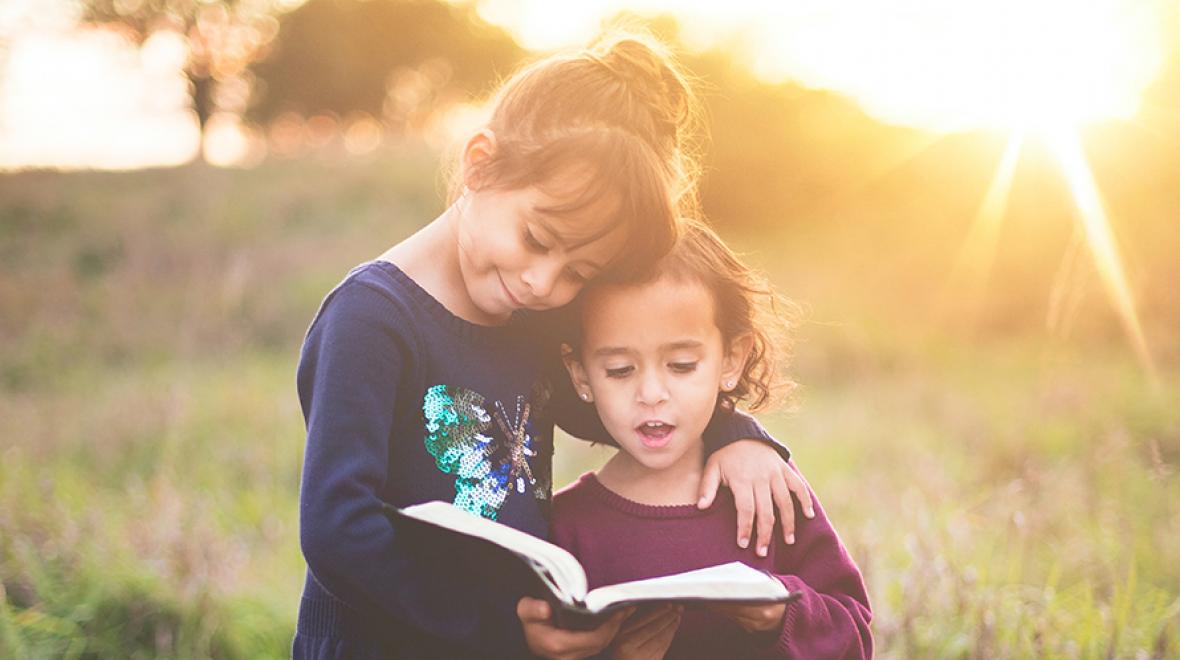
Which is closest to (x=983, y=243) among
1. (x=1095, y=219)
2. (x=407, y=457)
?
(x=1095, y=219)

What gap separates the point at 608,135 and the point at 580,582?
36.4 inches

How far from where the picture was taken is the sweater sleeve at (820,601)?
2.04 m

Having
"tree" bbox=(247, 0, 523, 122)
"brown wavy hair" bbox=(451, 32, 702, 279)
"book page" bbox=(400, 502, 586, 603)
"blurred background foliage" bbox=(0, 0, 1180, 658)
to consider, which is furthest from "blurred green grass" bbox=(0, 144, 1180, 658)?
"tree" bbox=(247, 0, 523, 122)

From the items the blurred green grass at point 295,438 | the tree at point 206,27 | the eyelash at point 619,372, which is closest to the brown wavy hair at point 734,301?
the eyelash at point 619,372

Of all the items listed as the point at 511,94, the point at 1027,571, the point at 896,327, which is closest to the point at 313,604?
the point at 511,94

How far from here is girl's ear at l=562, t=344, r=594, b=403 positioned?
229 cm

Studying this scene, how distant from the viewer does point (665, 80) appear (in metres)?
2.37

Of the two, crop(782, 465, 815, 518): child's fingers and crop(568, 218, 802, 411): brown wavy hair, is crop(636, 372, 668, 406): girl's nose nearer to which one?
crop(568, 218, 802, 411): brown wavy hair

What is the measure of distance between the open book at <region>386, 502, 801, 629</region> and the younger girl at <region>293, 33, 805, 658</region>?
0.51ft

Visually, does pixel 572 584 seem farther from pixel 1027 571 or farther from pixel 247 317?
pixel 247 317

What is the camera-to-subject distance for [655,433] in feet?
7.16

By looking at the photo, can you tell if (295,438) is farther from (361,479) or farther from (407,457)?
(361,479)

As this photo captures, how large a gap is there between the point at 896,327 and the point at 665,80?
27.6 ft

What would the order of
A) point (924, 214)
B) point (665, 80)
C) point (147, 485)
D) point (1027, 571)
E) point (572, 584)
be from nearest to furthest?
point (572, 584) < point (665, 80) < point (1027, 571) < point (147, 485) < point (924, 214)
